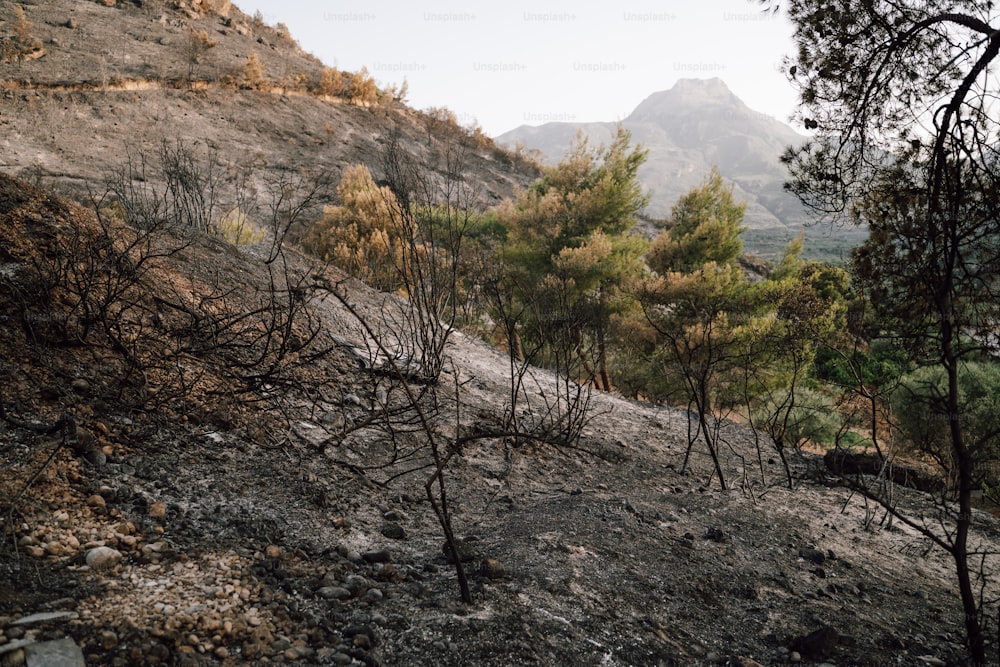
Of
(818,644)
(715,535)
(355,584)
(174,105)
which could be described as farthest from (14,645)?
(174,105)

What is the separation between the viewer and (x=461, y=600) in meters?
2.03

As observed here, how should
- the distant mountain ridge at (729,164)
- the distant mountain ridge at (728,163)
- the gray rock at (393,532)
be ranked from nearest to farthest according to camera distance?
1. the gray rock at (393,532)
2. the distant mountain ridge at (729,164)
3. the distant mountain ridge at (728,163)

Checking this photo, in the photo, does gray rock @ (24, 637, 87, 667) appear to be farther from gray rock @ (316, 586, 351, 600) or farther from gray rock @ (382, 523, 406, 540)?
gray rock @ (382, 523, 406, 540)

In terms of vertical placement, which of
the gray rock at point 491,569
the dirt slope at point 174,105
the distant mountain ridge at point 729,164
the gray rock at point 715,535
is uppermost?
the distant mountain ridge at point 729,164

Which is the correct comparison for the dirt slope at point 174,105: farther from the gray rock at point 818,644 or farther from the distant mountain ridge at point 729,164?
the distant mountain ridge at point 729,164

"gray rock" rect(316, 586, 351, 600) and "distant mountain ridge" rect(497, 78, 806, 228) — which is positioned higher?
"distant mountain ridge" rect(497, 78, 806, 228)

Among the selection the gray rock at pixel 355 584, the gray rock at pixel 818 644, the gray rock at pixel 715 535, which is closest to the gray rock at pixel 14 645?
the gray rock at pixel 355 584

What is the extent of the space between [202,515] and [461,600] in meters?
1.20

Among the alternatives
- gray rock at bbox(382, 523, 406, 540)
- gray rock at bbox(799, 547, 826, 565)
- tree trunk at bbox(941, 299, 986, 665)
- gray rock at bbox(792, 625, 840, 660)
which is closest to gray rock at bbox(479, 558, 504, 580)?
gray rock at bbox(382, 523, 406, 540)

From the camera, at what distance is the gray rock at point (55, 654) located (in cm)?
127

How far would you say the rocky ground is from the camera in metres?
1.65

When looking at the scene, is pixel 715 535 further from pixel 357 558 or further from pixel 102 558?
pixel 102 558

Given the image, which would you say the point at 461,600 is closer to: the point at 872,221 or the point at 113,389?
the point at 113,389

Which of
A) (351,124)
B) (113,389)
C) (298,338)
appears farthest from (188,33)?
(113,389)
